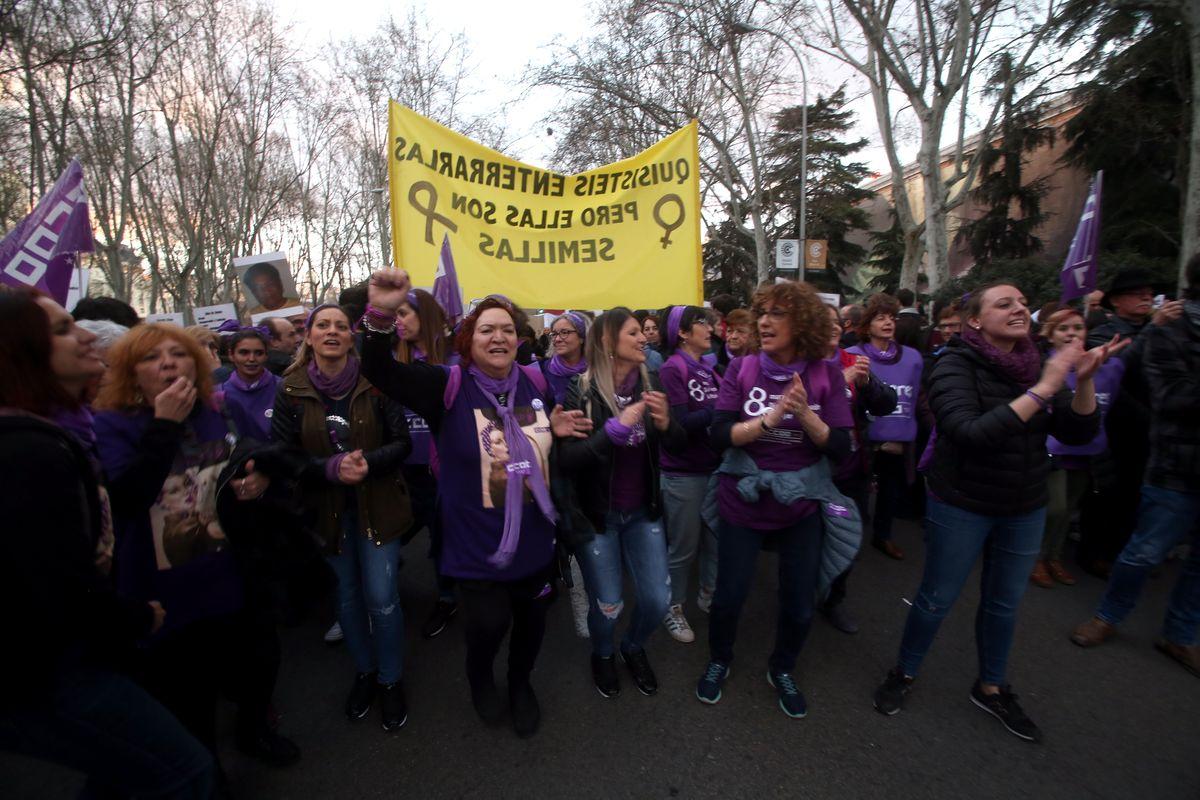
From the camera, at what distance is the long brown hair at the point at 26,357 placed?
1.47 m

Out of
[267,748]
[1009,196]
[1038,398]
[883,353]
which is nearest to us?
[1038,398]

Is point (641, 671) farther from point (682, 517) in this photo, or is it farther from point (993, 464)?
point (993, 464)

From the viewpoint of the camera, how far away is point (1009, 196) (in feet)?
62.4

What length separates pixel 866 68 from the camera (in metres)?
14.4

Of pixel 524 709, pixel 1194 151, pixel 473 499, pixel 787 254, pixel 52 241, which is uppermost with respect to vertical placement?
pixel 1194 151

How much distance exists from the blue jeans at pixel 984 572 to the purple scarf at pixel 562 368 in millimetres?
2075

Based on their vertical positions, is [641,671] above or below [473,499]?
below

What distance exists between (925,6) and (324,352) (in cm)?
1528

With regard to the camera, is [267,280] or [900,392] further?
[267,280]

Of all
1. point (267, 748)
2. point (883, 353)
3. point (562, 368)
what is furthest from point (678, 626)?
point (883, 353)

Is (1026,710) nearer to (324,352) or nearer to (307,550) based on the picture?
(307,550)

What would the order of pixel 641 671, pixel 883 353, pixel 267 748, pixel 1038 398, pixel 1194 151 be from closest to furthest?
1. pixel 1038 398
2. pixel 267 748
3. pixel 641 671
4. pixel 883 353
5. pixel 1194 151

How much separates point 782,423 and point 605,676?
156 cm

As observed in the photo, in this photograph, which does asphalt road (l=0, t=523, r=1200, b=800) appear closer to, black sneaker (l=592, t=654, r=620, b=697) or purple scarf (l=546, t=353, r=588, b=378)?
black sneaker (l=592, t=654, r=620, b=697)
